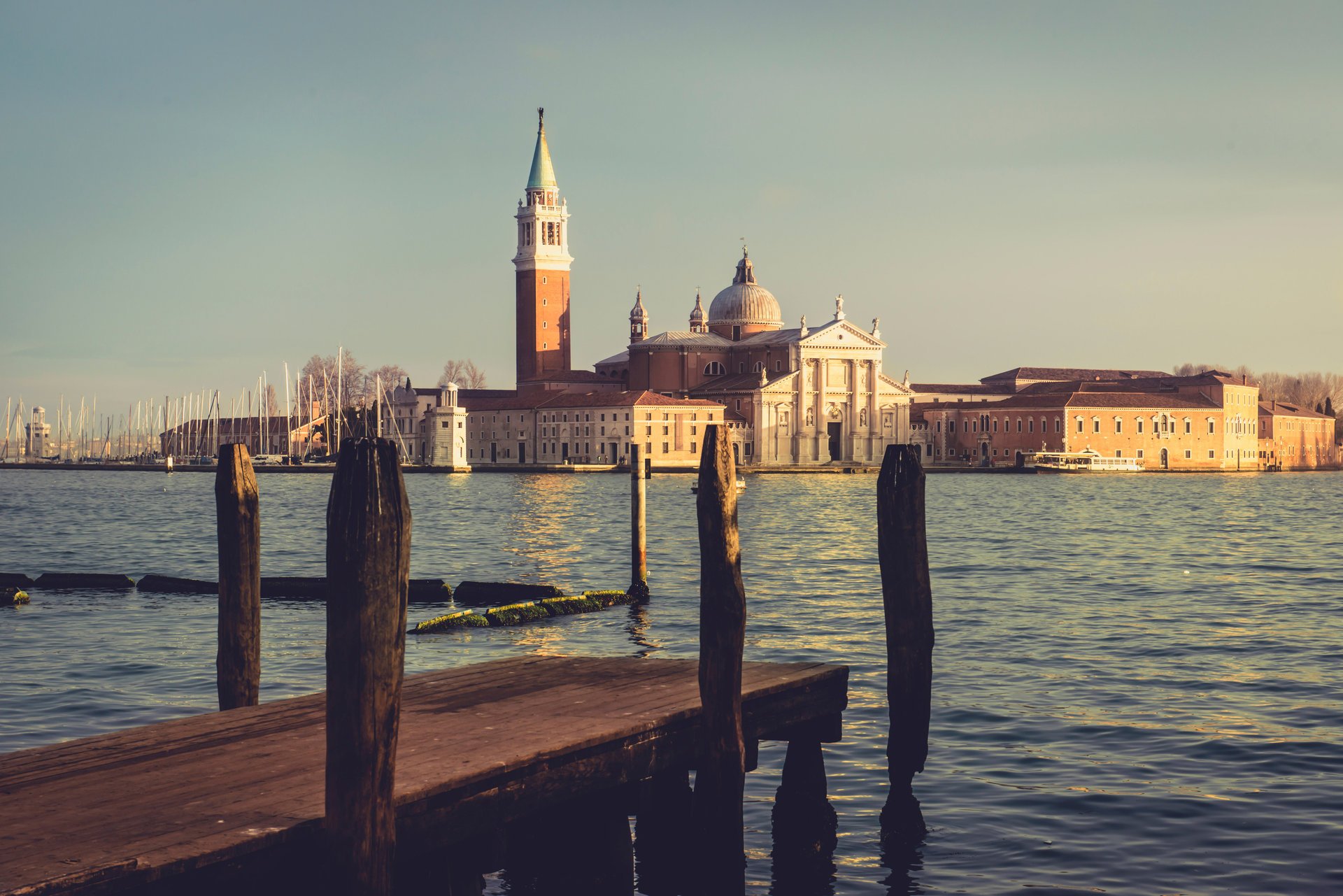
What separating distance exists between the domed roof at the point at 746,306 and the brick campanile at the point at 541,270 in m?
9.59

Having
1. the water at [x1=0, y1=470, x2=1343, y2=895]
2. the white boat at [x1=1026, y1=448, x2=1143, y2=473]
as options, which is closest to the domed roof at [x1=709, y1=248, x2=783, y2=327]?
the white boat at [x1=1026, y1=448, x2=1143, y2=473]

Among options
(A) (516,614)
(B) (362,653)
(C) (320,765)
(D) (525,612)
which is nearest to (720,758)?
(C) (320,765)

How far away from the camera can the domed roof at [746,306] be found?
9231 cm

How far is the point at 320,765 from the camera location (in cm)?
580

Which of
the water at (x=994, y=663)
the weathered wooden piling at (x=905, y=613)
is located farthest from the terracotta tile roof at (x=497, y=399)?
the weathered wooden piling at (x=905, y=613)

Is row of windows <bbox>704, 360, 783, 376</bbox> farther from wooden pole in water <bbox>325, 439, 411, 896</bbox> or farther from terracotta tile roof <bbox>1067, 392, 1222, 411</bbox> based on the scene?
wooden pole in water <bbox>325, 439, 411, 896</bbox>

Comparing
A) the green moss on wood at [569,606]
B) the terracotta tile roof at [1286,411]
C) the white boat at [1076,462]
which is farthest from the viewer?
the terracotta tile roof at [1286,411]

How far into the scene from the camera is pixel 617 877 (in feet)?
21.9

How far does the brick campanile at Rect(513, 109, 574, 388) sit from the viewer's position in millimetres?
88938

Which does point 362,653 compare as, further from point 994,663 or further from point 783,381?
point 783,381

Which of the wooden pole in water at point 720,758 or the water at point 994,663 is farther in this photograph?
the water at point 994,663

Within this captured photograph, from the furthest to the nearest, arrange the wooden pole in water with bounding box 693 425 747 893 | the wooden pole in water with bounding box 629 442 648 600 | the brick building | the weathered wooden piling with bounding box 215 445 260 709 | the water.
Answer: the brick building < the wooden pole in water with bounding box 629 442 648 600 < the weathered wooden piling with bounding box 215 445 260 709 < the water < the wooden pole in water with bounding box 693 425 747 893

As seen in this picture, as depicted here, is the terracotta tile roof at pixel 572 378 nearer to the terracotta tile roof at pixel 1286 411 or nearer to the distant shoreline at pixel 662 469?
the distant shoreline at pixel 662 469

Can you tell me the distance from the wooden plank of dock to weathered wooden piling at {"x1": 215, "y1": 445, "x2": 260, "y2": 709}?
1.01 m
